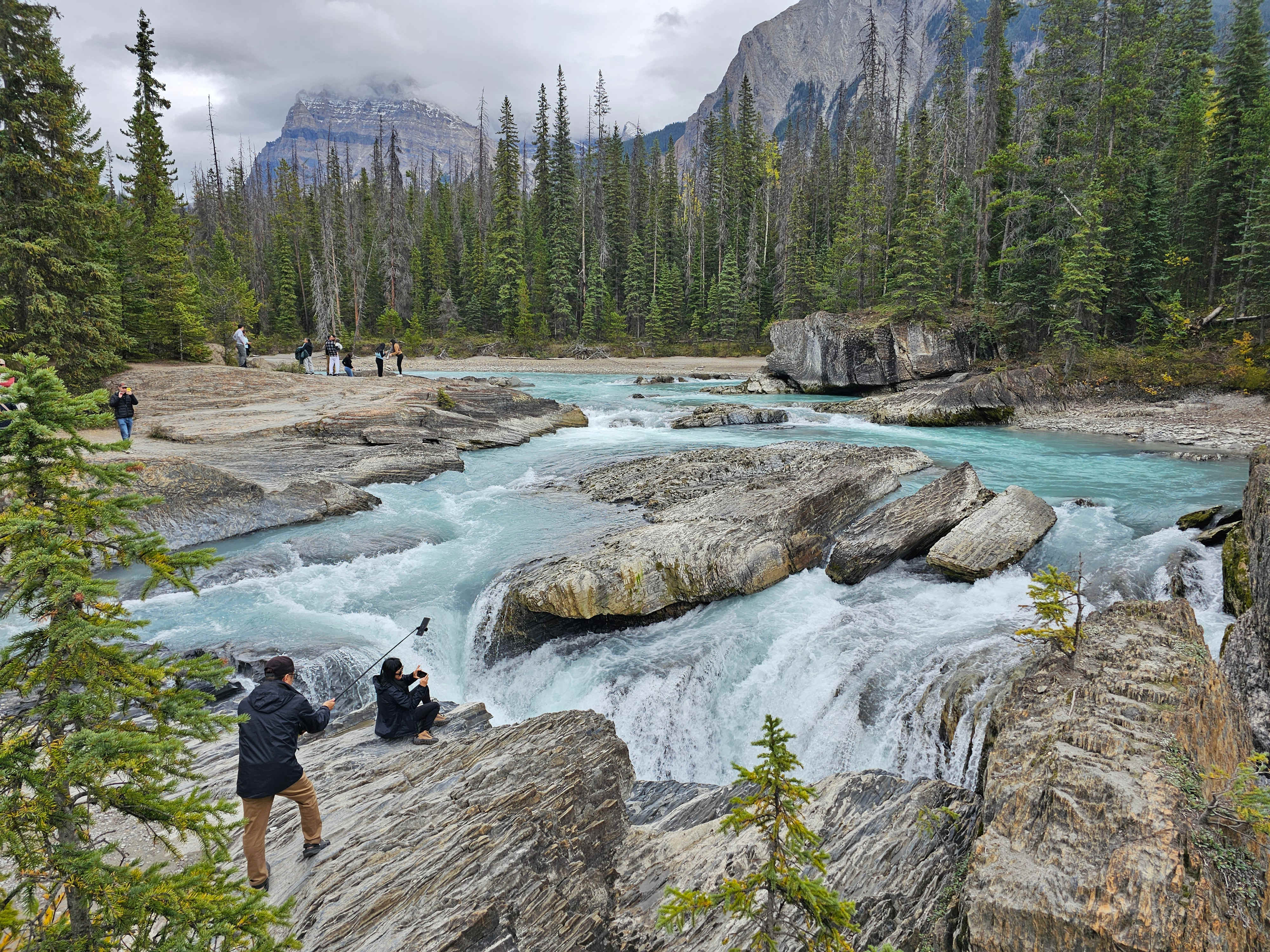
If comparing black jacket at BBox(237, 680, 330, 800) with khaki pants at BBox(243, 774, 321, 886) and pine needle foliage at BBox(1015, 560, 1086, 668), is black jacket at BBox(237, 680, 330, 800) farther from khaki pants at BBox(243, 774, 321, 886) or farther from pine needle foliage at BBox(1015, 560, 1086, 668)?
pine needle foliage at BBox(1015, 560, 1086, 668)

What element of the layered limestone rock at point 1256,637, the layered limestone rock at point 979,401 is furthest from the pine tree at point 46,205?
the layered limestone rock at point 979,401

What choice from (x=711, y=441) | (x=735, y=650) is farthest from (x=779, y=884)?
(x=711, y=441)

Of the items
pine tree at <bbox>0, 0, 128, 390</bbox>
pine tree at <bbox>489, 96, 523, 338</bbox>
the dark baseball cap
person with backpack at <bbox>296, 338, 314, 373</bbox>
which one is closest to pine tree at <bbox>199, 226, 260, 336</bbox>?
person with backpack at <bbox>296, 338, 314, 373</bbox>

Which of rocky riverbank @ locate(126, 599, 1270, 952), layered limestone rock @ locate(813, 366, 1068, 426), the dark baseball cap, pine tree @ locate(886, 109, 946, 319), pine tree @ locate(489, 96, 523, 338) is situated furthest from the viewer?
pine tree @ locate(489, 96, 523, 338)

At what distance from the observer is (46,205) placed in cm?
2014

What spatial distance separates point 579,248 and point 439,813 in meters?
65.9

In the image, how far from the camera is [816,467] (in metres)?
17.0

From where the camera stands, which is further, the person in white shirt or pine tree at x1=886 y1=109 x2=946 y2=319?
pine tree at x1=886 y1=109 x2=946 y2=319

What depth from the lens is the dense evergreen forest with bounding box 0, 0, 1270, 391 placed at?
71.6 ft

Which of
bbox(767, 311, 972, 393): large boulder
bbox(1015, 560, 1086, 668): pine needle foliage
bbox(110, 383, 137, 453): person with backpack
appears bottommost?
bbox(1015, 560, 1086, 668): pine needle foliage

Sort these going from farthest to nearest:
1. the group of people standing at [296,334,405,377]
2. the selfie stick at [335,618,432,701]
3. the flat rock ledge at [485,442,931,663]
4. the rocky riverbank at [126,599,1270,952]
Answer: the group of people standing at [296,334,405,377] → the flat rock ledge at [485,442,931,663] → the selfie stick at [335,618,432,701] → the rocky riverbank at [126,599,1270,952]

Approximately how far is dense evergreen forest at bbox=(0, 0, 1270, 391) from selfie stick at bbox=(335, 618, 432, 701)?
63.2 ft

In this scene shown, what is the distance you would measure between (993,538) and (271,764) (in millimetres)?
12124

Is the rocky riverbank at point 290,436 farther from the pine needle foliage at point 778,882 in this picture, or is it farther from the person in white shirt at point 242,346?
the pine needle foliage at point 778,882
